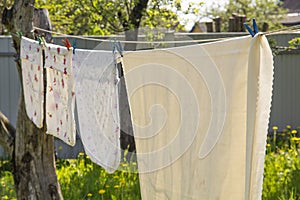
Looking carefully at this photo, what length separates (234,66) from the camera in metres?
2.26

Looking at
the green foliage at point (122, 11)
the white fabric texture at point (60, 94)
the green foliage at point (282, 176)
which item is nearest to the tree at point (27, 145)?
the white fabric texture at point (60, 94)

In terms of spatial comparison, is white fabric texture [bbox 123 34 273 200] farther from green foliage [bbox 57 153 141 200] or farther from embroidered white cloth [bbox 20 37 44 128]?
green foliage [bbox 57 153 141 200]

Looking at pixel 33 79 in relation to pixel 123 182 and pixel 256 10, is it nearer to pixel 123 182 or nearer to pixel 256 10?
pixel 123 182

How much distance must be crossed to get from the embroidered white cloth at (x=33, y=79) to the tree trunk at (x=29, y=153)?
0.66 feet

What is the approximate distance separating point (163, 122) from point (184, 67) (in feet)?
1.08

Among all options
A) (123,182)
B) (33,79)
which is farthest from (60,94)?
(123,182)

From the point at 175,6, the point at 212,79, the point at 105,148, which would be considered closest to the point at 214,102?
the point at 212,79

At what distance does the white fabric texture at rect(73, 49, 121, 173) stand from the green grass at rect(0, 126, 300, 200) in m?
1.54

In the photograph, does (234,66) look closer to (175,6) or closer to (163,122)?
(163,122)

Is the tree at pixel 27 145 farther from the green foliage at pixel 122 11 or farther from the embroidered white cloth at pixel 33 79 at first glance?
the green foliage at pixel 122 11

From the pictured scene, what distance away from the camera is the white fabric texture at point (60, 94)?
3.29 m

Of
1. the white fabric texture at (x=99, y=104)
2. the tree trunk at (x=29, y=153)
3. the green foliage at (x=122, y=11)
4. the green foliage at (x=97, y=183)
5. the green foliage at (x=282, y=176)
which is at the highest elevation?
the green foliage at (x=122, y=11)

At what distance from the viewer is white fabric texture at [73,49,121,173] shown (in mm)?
3027

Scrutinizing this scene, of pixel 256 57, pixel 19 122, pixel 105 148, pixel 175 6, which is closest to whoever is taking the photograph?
pixel 256 57
